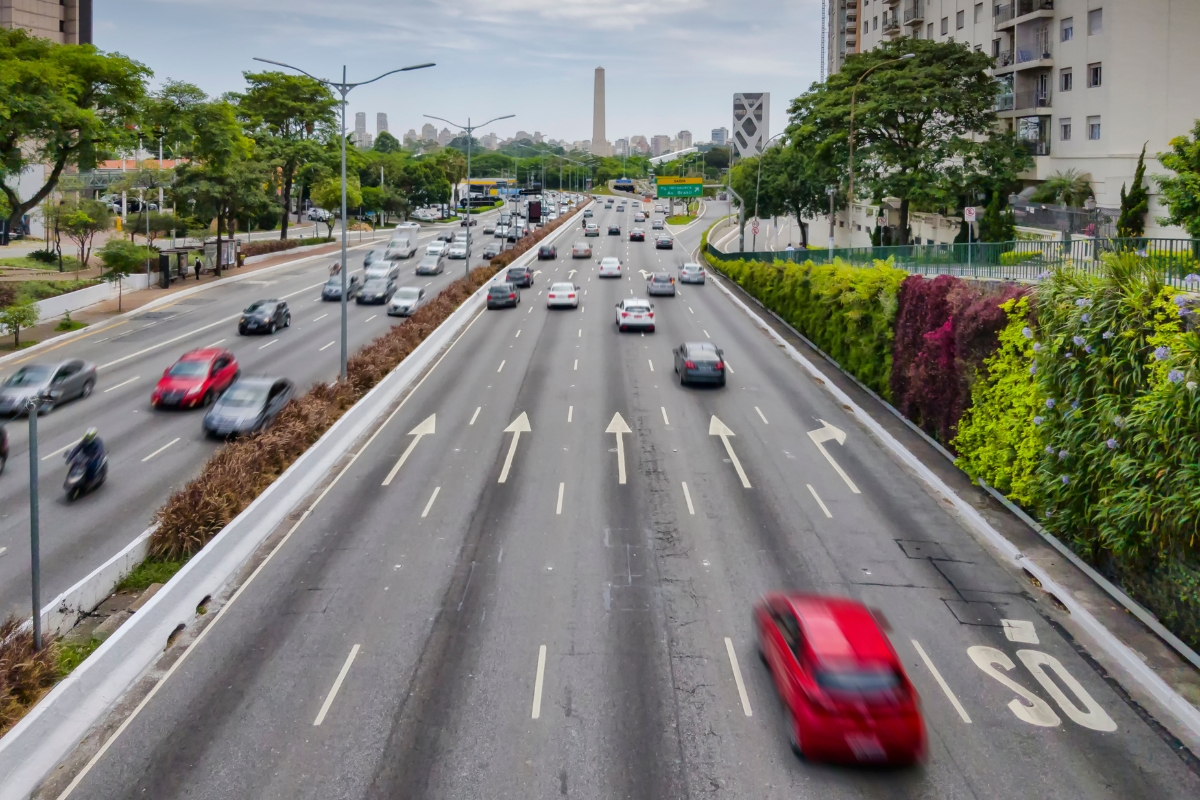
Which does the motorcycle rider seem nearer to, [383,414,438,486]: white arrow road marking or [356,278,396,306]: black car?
[383,414,438,486]: white arrow road marking

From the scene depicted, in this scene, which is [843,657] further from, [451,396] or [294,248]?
[294,248]

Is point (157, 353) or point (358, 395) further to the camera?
point (157, 353)

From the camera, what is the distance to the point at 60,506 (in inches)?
880

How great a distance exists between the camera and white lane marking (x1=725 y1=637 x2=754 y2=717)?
1355cm

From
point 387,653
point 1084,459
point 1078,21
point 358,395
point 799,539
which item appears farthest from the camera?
point 1078,21

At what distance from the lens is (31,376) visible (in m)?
31.2

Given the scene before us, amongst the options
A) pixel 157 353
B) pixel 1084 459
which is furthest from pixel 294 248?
pixel 1084 459

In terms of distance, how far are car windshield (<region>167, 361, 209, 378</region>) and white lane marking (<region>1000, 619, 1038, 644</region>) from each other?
25.8 meters

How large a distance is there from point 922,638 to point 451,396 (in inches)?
802

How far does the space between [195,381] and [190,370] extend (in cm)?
70

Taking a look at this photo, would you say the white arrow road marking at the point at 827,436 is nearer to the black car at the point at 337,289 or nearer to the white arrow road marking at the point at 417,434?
the white arrow road marking at the point at 417,434

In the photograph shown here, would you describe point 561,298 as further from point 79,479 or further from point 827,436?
point 79,479

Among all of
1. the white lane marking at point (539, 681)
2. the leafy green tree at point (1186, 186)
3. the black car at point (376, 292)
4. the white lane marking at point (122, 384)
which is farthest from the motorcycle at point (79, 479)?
the leafy green tree at point (1186, 186)

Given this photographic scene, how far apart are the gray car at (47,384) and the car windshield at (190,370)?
3475mm
